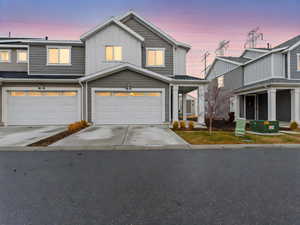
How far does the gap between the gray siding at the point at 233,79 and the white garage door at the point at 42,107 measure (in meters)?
18.1

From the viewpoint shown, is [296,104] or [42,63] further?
[42,63]

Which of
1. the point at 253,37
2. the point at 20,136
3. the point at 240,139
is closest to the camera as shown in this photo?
the point at 240,139

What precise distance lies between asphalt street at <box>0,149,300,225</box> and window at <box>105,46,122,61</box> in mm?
10134

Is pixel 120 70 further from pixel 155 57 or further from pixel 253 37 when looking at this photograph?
pixel 253 37

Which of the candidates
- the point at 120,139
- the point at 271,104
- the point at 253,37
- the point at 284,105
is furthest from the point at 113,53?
the point at 253,37

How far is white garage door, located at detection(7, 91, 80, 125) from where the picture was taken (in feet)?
38.2

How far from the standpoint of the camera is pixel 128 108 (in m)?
12.0

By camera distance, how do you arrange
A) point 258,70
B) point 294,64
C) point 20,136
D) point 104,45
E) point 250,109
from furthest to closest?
point 250,109, point 258,70, point 294,64, point 104,45, point 20,136

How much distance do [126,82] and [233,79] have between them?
14.8 metres

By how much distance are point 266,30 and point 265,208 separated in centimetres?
2776

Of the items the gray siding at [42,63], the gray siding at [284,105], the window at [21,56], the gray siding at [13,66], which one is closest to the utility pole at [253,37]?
the gray siding at [284,105]

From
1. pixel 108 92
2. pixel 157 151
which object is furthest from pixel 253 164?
pixel 108 92

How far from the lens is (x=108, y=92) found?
470 inches

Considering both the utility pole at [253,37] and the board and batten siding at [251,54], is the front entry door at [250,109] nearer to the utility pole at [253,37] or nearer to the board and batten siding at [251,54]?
the board and batten siding at [251,54]
